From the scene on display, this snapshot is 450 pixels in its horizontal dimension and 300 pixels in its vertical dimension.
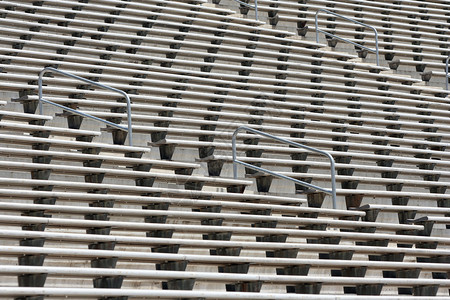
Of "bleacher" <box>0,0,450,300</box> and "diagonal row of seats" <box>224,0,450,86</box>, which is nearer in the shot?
"bleacher" <box>0,0,450,300</box>

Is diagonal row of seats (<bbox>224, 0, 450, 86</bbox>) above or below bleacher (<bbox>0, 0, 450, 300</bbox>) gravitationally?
above

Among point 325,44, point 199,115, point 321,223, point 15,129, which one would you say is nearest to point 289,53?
point 325,44

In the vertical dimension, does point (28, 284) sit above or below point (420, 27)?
below

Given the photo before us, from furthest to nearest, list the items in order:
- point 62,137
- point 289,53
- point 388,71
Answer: point 388,71 → point 289,53 → point 62,137

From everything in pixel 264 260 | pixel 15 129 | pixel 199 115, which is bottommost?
pixel 264 260

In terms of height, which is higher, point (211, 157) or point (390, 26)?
point (390, 26)

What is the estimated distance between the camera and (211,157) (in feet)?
20.8

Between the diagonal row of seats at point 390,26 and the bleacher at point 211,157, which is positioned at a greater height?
the diagonal row of seats at point 390,26

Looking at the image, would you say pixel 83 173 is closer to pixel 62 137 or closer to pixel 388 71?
pixel 62 137

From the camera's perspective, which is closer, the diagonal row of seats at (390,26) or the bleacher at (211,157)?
the bleacher at (211,157)

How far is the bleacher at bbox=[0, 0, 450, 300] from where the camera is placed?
4.84 meters

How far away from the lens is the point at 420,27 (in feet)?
36.0

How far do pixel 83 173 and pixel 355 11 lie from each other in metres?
6.32

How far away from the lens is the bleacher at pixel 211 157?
15.9ft
